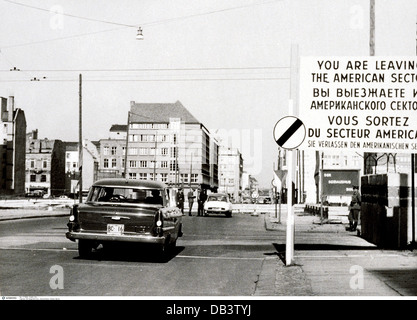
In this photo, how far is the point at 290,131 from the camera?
11250mm

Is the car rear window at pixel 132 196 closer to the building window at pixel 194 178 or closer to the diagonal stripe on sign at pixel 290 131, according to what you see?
the diagonal stripe on sign at pixel 290 131

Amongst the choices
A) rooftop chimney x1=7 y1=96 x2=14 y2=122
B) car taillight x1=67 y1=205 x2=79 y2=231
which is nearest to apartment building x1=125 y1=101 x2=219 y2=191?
rooftop chimney x1=7 y1=96 x2=14 y2=122

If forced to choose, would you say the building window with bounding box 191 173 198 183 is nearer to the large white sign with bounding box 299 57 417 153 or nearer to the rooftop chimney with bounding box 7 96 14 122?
the rooftop chimney with bounding box 7 96 14 122

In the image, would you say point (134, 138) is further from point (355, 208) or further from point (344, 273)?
point (344, 273)

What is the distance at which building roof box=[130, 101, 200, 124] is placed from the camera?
113 m

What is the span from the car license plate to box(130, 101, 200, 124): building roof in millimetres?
98191

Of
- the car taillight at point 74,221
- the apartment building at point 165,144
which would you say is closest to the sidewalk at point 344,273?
the car taillight at point 74,221

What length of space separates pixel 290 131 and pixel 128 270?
151 inches

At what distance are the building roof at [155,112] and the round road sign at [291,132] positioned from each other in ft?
326

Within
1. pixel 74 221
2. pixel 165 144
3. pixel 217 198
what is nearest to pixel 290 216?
pixel 74 221

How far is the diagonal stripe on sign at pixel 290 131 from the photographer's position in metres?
11.2
